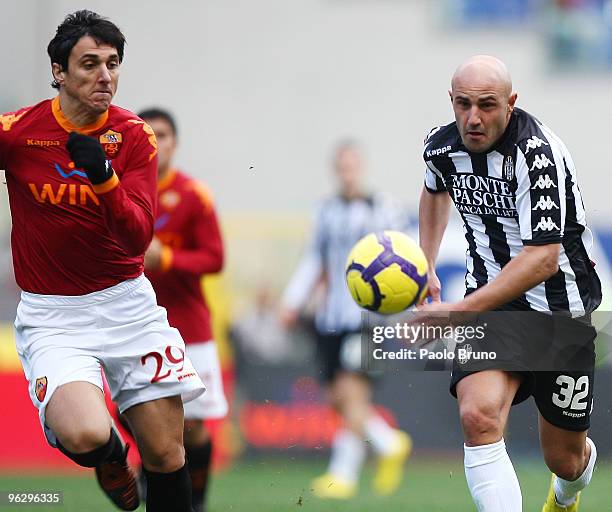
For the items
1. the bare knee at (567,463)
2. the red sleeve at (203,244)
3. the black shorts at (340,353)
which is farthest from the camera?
the black shorts at (340,353)

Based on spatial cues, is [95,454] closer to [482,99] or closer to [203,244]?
[482,99]

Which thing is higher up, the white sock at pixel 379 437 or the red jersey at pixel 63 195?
the red jersey at pixel 63 195

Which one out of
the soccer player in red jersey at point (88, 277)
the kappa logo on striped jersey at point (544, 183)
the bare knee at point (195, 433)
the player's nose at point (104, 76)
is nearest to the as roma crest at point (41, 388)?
the soccer player in red jersey at point (88, 277)

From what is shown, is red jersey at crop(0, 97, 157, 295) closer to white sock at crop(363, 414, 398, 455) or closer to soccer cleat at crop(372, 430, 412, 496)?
soccer cleat at crop(372, 430, 412, 496)

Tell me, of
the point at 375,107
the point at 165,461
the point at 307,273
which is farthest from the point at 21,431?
the point at 375,107

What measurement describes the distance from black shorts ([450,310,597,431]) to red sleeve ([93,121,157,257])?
58.4 inches

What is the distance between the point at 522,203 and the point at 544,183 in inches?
5.2

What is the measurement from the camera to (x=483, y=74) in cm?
499

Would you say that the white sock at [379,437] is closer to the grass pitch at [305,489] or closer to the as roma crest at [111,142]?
the grass pitch at [305,489]

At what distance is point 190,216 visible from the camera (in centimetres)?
714

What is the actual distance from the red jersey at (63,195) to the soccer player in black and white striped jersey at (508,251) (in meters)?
1.30

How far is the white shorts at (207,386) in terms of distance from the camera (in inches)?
273

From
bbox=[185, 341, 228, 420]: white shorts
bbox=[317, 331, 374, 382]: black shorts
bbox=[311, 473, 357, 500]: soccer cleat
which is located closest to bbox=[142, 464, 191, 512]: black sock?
bbox=[185, 341, 228, 420]: white shorts

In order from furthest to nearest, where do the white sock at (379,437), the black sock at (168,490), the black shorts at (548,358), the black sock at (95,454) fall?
the white sock at (379,437), the black shorts at (548,358), the black sock at (168,490), the black sock at (95,454)
